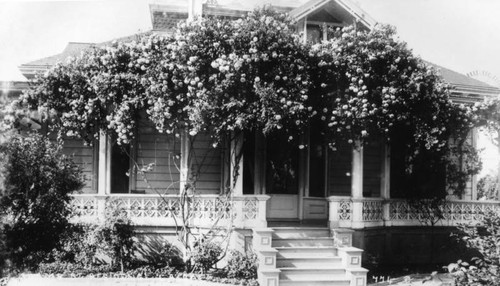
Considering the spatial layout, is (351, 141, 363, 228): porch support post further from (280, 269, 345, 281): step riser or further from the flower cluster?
(280, 269, 345, 281): step riser

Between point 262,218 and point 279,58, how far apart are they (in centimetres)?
401

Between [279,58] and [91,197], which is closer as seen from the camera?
[279,58]

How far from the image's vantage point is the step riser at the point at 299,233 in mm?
11930

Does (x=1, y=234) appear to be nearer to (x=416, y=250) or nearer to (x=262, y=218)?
(x=262, y=218)

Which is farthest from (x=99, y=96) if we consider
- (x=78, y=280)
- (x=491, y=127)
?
(x=491, y=127)

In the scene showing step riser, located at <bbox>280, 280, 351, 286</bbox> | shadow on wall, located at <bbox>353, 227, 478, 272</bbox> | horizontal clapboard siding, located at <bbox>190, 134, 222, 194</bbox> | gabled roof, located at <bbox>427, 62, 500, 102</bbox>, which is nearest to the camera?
step riser, located at <bbox>280, 280, 351, 286</bbox>

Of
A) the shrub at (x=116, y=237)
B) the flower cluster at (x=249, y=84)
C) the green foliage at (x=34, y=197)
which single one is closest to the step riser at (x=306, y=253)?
the flower cluster at (x=249, y=84)

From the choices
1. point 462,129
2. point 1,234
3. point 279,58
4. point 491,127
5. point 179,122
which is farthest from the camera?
point 491,127

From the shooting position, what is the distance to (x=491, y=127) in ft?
48.3

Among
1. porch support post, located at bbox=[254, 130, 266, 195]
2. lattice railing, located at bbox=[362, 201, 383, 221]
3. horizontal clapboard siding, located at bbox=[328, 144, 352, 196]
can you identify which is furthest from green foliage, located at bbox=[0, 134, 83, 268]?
horizontal clapboard siding, located at bbox=[328, 144, 352, 196]

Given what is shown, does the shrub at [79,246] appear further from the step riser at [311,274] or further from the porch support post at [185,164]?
the step riser at [311,274]

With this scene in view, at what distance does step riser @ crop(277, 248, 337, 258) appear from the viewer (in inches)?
445

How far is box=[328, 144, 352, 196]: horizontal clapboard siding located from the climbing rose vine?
10.5ft

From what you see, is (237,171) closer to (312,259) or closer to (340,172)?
(312,259)
